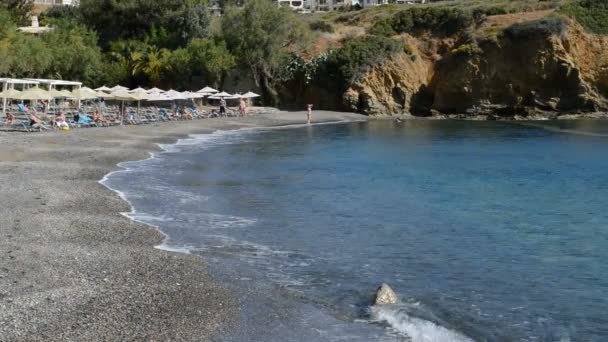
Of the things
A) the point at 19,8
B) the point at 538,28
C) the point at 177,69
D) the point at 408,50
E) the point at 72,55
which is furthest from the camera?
the point at 19,8

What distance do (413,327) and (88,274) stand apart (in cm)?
594

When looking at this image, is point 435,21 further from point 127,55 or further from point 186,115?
point 186,115

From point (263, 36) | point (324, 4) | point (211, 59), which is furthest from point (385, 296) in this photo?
point (324, 4)

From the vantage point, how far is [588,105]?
69562 millimetres

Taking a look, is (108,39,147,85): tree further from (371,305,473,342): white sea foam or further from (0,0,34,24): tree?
(371,305,473,342): white sea foam

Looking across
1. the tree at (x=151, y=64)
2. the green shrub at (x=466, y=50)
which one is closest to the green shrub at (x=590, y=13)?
the green shrub at (x=466, y=50)

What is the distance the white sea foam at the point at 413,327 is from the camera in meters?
11.8

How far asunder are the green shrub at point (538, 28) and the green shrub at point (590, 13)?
133 inches

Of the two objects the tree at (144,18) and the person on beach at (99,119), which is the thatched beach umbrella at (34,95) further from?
the tree at (144,18)

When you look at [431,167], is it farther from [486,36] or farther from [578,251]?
[486,36]

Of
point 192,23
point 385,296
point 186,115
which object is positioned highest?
point 192,23

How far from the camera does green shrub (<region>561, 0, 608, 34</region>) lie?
72938 mm

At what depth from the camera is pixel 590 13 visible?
74125 mm

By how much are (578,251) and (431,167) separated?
1731 cm
